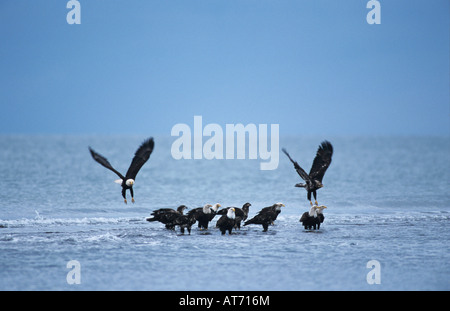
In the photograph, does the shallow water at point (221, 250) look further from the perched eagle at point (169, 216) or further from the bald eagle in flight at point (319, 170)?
the bald eagle in flight at point (319, 170)

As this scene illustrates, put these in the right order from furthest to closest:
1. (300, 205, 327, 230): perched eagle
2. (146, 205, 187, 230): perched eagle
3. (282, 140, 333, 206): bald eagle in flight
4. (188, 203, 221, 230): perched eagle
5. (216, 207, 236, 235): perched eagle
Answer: (282, 140, 333, 206): bald eagle in flight, (300, 205, 327, 230): perched eagle, (188, 203, 221, 230): perched eagle, (146, 205, 187, 230): perched eagle, (216, 207, 236, 235): perched eagle

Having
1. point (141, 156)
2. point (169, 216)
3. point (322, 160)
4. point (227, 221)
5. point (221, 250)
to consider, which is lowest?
point (221, 250)

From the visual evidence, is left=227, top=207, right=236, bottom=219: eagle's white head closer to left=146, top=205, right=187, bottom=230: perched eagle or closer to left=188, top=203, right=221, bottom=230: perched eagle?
left=188, top=203, right=221, bottom=230: perched eagle

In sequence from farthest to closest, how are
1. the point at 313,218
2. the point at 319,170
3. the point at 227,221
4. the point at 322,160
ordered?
the point at 322,160 < the point at 319,170 < the point at 313,218 < the point at 227,221

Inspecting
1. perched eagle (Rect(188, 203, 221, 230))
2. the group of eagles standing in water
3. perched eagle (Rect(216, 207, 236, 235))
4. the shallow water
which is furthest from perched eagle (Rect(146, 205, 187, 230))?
perched eagle (Rect(216, 207, 236, 235))

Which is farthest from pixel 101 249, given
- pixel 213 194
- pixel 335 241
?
pixel 213 194

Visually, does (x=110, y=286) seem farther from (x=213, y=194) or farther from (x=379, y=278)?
(x=213, y=194)

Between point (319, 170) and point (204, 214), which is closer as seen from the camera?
point (204, 214)

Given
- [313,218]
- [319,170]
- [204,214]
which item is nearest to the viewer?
[204,214]

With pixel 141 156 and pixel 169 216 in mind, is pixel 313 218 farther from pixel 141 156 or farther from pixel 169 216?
pixel 141 156

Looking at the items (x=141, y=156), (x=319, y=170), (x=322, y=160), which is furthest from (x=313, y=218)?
(x=141, y=156)

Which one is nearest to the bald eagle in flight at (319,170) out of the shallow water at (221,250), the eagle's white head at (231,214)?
the shallow water at (221,250)

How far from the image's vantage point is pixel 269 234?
51.6 ft

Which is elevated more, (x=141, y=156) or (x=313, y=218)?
(x=141, y=156)
